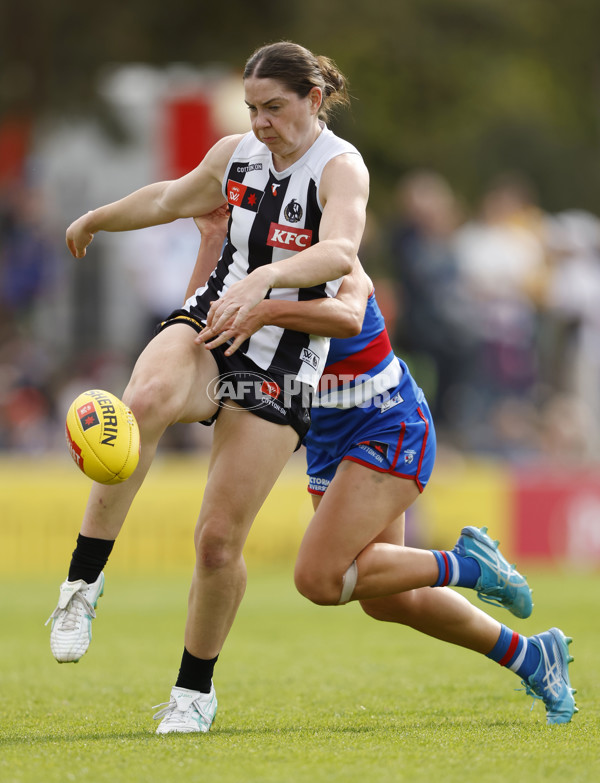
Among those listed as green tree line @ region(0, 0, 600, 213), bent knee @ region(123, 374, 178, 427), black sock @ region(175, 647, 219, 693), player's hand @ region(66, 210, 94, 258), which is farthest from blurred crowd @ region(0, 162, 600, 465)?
bent knee @ region(123, 374, 178, 427)

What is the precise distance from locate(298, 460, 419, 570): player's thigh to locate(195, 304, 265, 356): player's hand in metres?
0.82

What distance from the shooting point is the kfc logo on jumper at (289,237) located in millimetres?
4672

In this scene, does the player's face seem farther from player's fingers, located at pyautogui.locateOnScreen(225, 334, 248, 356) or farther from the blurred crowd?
the blurred crowd

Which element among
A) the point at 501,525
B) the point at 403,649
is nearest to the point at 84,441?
the point at 403,649

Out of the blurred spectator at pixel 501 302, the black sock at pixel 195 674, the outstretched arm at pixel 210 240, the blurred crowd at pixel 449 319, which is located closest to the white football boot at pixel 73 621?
the black sock at pixel 195 674

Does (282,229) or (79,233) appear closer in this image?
(282,229)

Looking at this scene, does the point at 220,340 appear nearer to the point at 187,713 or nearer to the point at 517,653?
the point at 187,713

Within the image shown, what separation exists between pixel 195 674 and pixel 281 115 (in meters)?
2.11

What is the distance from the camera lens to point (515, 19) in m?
18.9

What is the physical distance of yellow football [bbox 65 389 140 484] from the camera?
4.27 m

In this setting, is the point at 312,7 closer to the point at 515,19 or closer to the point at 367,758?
the point at 515,19

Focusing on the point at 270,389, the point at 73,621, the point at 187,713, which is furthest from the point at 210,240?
the point at 187,713

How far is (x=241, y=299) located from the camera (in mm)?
4309

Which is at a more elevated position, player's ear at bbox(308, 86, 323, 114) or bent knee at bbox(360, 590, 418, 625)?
player's ear at bbox(308, 86, 323, 114)
